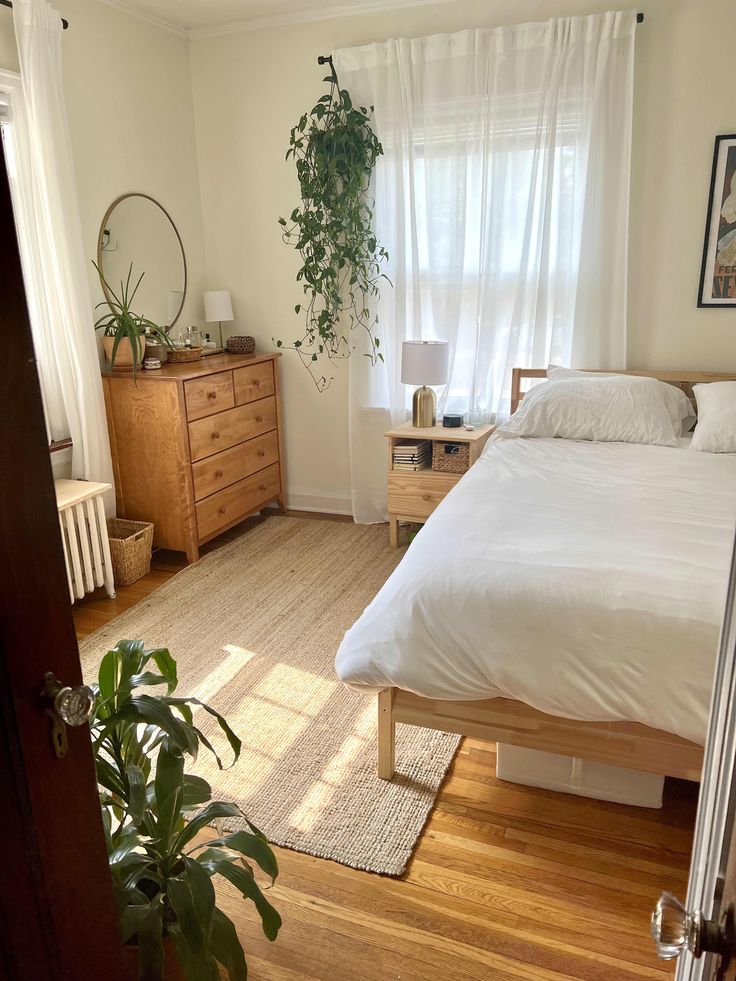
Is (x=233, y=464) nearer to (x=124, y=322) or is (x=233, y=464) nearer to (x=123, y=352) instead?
(x=123, y=352)

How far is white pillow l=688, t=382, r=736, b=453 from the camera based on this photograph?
297 centimetres

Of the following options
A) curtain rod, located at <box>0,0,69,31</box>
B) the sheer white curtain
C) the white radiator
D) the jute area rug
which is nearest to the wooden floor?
the jute area rug

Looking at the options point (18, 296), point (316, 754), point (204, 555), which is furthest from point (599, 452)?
point (18, 296)

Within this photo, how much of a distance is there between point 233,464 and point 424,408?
107 centimetres

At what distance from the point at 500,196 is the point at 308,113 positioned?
116 centimetres

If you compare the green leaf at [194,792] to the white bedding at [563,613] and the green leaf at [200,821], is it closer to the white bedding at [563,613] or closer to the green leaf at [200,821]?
the green leaf at [200,821]

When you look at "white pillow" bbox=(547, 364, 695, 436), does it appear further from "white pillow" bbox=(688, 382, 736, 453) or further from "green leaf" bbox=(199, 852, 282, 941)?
"green leaf" bbox=(199, 852, 282, 941)

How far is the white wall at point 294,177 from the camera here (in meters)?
3.25

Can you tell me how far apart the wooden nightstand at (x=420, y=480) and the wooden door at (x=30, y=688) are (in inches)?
116

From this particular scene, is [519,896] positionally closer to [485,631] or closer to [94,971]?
[485,631]

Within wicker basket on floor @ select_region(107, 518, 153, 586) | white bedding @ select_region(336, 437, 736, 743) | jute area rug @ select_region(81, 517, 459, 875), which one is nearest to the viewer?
white bedding @ select_region(336, 437, 736, 743)

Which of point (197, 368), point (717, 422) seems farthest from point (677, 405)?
point (197, 368)

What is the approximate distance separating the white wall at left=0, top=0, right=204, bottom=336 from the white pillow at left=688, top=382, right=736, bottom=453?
2.84 m

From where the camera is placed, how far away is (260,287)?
4.29 m
